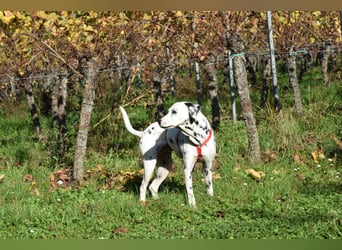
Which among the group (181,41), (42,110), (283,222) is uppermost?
(181,41)

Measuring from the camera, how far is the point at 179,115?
584cm

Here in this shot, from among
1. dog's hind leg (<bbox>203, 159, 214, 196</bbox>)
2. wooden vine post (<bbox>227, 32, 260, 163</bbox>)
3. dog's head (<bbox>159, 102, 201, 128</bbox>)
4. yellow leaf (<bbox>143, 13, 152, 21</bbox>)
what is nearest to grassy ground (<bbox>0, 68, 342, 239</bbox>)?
dog's hind leg (<bbox>203, 159, 214, 196</bbox>)

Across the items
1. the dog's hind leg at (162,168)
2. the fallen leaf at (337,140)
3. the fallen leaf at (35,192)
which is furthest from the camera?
the fallen leaf at (337,140)

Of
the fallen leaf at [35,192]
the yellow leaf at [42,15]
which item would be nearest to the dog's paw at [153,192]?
the fallen leaf at [35,192]

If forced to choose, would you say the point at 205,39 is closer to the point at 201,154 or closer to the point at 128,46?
the point at 128,46

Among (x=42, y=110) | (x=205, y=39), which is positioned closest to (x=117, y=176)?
(x=205, y=39)

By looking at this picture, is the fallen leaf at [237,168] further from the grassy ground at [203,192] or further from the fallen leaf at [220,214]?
the fallen leaf at [220,214]

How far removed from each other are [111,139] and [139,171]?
1737 mm

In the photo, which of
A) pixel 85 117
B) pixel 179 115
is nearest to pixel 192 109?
pixel 179 115

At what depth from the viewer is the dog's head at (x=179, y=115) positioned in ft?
19.0

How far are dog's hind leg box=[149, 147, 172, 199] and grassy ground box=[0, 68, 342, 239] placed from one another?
0.13m

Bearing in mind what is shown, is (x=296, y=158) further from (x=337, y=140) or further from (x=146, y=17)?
(x=146, y=17)

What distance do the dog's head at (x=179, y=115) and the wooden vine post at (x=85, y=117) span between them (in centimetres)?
179

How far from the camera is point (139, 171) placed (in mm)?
7578
